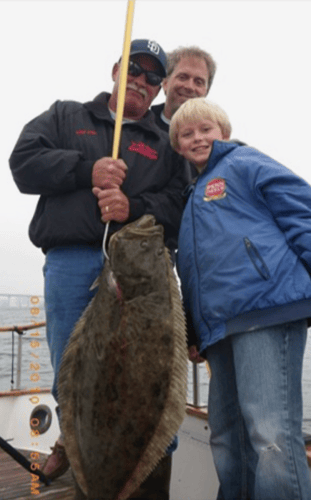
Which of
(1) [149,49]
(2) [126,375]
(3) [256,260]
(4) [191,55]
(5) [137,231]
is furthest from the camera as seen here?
(4) [191,55]

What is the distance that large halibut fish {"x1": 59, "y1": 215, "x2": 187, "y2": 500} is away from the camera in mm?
1715

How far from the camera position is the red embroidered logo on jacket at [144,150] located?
105 inches

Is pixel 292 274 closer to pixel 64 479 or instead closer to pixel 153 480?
pixel 153 480

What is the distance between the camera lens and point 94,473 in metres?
1.70

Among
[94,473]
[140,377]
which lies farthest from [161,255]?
[94,473]

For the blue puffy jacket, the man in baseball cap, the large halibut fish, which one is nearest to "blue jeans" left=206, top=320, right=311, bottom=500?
the blue puffy jacket

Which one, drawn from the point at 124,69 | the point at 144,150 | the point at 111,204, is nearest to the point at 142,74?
the point at 144,150

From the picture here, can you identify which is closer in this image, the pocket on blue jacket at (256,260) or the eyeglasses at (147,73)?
the pocket on blue jacket at (256,260)

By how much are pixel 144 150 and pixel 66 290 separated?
0.99 m

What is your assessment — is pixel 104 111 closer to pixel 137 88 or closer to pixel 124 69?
pixel 137 88

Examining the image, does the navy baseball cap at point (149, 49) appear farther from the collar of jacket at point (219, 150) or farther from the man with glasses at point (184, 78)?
the man with glasses at point (184, 78)

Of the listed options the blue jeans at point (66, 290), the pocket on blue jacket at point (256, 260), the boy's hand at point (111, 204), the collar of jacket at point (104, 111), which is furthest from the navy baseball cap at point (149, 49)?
the pocket on blue jacket at point (256, 260)

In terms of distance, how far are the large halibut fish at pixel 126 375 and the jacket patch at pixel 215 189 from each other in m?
0.58

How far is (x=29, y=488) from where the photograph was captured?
3512 millimetres
